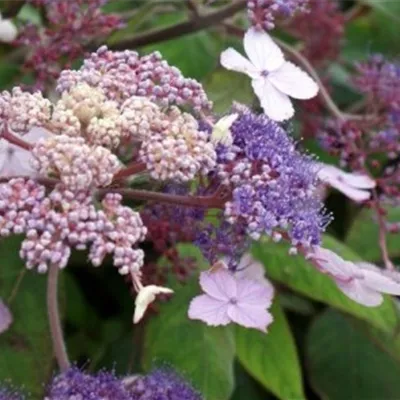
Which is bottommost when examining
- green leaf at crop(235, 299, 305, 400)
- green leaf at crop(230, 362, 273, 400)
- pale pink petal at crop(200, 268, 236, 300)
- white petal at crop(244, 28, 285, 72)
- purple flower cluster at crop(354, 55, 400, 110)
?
green leaf at crop(230, 362, 273, 400)

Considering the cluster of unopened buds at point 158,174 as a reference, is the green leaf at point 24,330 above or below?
below

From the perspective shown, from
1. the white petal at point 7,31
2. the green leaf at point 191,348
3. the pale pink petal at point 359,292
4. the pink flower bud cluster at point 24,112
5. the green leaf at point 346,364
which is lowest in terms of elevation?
the green leaf at point 346,364

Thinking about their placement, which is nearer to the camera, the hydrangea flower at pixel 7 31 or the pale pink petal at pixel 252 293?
the pale pink petal at pixel 252 293

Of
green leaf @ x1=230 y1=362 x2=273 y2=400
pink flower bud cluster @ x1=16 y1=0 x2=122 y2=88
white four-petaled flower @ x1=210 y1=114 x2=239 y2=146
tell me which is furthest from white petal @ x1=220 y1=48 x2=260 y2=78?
green leaf @ x1=230 y1=362 x2=273 y2=400

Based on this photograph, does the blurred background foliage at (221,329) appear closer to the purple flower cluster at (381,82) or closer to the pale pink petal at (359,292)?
the purple flower cluster at (381,82)

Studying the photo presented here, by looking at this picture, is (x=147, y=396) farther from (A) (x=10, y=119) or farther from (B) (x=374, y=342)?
(B) (x=374, y=342)

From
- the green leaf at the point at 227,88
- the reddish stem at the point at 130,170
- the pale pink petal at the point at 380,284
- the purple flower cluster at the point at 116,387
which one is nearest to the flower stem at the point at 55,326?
the purple flower cluster at the point at 116,387

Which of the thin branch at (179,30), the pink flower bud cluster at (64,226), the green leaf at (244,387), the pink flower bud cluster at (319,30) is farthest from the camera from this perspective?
the pink flower bud cluster at (319,30)

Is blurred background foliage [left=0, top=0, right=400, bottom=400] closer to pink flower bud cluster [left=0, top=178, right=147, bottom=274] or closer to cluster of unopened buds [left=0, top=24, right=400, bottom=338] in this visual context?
cluster of unopened buds [left=0, top=24, right=400, bottom=338]
